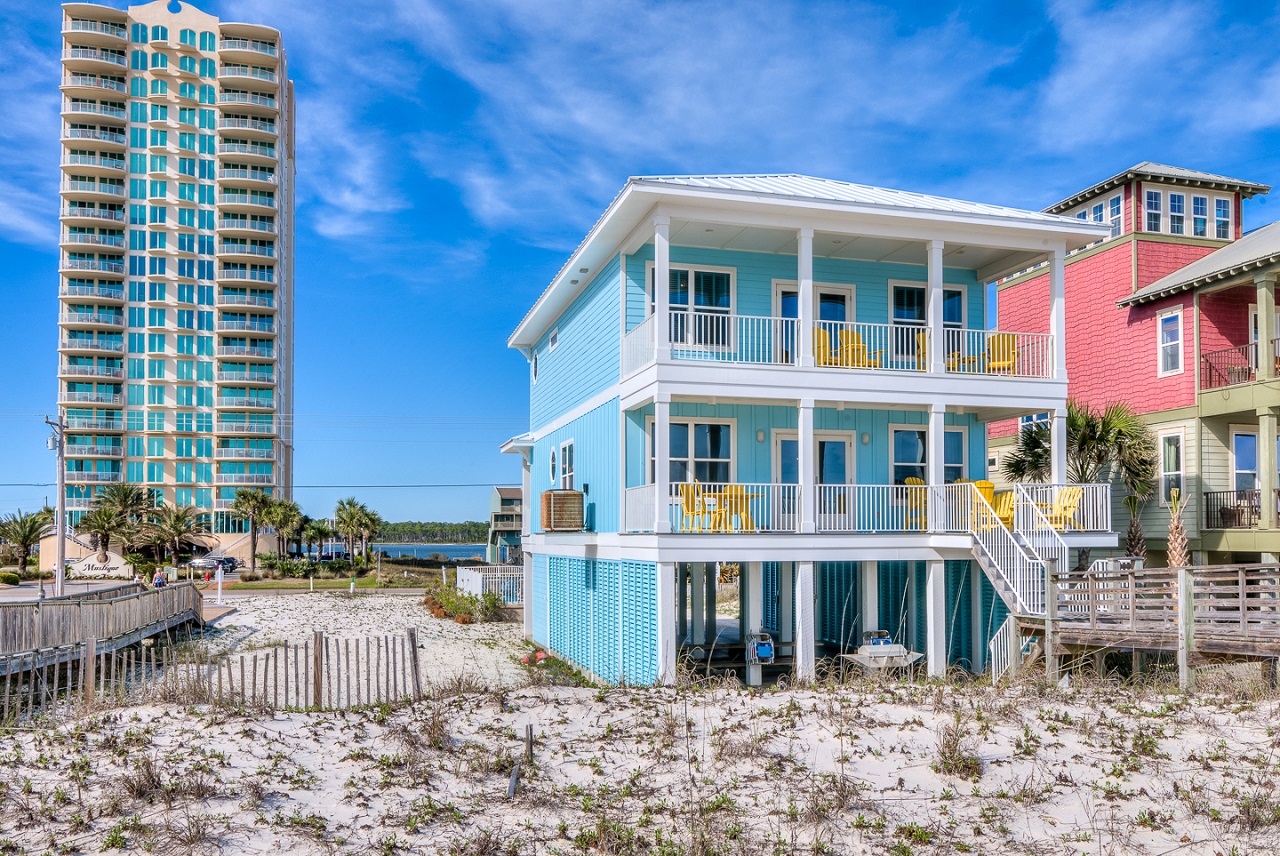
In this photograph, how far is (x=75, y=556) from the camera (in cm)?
7425

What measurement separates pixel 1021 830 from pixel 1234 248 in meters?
22.8

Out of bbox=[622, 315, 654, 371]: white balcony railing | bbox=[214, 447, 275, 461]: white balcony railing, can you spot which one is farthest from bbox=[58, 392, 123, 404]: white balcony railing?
bbox=[622, 315, 654, 371]: white balcony railing

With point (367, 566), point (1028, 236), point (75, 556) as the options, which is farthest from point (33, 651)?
point (75, 556)

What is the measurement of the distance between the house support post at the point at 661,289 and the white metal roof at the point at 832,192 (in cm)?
78

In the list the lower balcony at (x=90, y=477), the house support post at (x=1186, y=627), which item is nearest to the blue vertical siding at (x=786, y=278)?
the house support post at (x=1186, y=627)

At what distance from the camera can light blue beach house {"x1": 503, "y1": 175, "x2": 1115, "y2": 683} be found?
57.9 feet

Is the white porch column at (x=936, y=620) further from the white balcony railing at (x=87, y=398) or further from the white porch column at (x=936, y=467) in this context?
the white balcony railing at (x=87, y=398)

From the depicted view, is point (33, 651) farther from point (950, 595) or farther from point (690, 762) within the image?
point (950, 595)

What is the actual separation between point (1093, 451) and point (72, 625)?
2143 cm

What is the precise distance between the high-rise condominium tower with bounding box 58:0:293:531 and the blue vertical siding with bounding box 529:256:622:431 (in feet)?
191

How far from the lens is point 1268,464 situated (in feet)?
75.8

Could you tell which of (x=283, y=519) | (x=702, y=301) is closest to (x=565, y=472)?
(x=702, y=301)

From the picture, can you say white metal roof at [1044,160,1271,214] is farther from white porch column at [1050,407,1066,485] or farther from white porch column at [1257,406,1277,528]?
white porch column at [1050,407,1066,485]

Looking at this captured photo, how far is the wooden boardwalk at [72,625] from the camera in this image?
17844 millimetres
